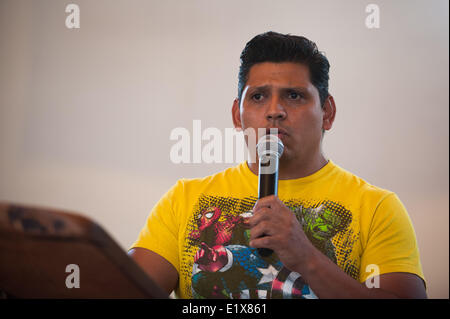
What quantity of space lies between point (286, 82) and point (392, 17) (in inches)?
71.2

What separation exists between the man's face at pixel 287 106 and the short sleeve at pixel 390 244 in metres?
0.28

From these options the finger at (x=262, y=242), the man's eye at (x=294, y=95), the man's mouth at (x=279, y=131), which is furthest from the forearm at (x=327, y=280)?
the man's eye at (x=294, y=95)

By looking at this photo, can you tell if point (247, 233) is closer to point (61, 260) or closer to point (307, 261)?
point (307, 261)

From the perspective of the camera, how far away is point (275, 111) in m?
1.21

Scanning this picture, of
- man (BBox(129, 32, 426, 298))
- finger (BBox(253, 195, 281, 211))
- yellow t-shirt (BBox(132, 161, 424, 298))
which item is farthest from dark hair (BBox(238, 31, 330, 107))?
finger (BBox(253, 195, 281, 211))

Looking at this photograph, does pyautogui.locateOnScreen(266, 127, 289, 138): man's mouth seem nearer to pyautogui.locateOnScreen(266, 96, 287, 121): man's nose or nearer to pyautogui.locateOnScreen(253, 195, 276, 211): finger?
pyautogui.locateOnScreen(266, 96, 287, 121): man's nose

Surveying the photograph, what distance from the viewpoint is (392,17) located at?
8.89 ft

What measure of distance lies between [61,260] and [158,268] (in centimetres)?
68

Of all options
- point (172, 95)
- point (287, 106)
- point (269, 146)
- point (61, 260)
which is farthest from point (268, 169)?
point (172, 95)

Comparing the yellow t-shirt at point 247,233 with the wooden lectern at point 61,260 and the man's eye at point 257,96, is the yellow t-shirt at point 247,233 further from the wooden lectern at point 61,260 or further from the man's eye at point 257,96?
the wooden lectern at point 61,260

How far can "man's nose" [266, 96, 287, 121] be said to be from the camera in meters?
1.21

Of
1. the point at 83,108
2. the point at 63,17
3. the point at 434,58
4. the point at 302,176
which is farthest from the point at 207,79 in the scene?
the point at 302,176

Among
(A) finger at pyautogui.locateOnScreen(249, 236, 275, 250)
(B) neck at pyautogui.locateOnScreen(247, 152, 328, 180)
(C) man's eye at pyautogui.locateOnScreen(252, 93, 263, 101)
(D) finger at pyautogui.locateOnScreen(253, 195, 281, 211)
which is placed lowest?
(A) finger at pyautogui.locateOnScreen(249, 236, 275, 250)
